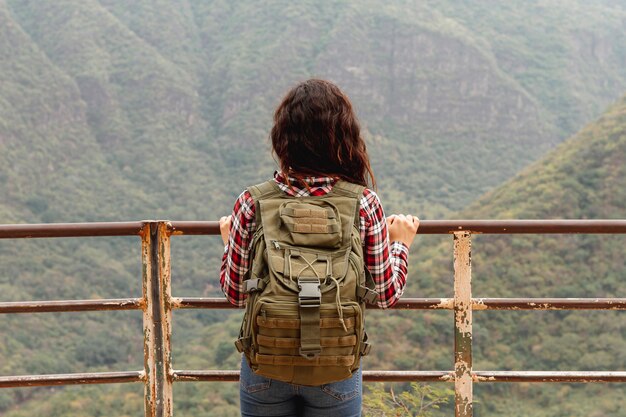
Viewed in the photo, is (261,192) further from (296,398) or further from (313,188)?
(296,398)

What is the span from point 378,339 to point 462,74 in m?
59.8

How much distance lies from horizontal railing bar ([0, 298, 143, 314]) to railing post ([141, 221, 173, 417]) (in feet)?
0.26

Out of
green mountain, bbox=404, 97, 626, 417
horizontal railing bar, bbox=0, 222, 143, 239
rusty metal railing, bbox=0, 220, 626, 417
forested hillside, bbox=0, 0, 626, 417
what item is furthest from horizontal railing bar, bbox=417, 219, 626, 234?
forested hillside, bbox=0, 0, 626, 417

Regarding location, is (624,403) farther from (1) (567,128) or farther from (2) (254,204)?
(1) (567,128)

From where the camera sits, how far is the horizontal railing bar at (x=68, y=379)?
2.35m

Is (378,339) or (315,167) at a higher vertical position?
(315,167)

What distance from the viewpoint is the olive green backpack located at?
1558 mm

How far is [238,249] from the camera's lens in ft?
5.68

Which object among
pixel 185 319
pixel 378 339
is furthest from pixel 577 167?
pixel 185 319

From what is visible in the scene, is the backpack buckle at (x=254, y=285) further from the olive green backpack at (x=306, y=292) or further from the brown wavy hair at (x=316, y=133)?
the brown wavy hair at (x=316, y=133)

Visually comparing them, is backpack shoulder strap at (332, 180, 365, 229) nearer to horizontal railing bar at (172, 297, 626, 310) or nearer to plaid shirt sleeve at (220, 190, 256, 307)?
plaid shirt sleeve at (220, 190, 256, 307)

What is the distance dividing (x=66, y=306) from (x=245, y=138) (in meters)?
69.4

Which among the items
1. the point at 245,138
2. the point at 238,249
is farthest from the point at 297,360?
the point at 245,138

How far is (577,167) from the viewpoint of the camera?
39.8 metres
